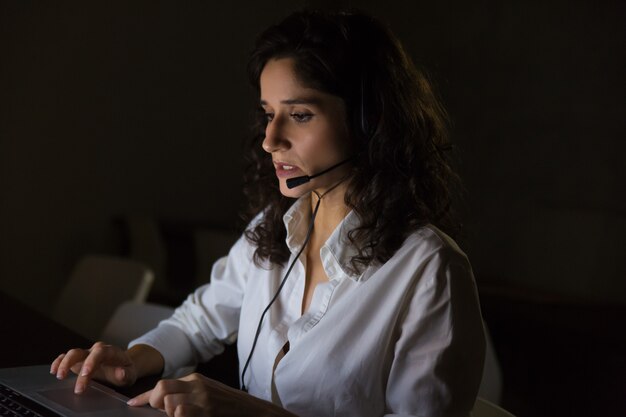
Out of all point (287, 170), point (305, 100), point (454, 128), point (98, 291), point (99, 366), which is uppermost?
point (305, 100)

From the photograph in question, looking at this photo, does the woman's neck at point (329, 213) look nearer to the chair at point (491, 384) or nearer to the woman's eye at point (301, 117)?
the woman's eye at point (301, 117)

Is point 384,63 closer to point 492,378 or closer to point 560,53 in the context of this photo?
point 492,378

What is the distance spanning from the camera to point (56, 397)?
1.10 meters

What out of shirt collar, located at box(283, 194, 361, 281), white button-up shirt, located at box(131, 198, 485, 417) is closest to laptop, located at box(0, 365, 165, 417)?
white button-up shirt, located at box(131, 198, 485, 417)

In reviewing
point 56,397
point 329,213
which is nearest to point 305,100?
point 329,213

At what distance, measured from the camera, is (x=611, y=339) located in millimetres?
3027

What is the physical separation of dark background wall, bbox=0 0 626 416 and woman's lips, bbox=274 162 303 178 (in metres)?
2.26

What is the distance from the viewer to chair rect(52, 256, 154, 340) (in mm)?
2203

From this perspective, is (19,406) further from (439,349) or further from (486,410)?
(486,410)

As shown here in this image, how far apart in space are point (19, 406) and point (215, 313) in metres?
0.61

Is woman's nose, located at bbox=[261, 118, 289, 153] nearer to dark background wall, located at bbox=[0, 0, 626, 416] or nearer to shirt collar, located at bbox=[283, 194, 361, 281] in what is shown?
shirt collar, located at bbox=[283, 194, 361, 281]

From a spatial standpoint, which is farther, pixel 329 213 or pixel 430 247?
pixel 329 213

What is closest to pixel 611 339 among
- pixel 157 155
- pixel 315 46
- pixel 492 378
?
pixel 492 378

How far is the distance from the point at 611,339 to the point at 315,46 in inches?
88.8
